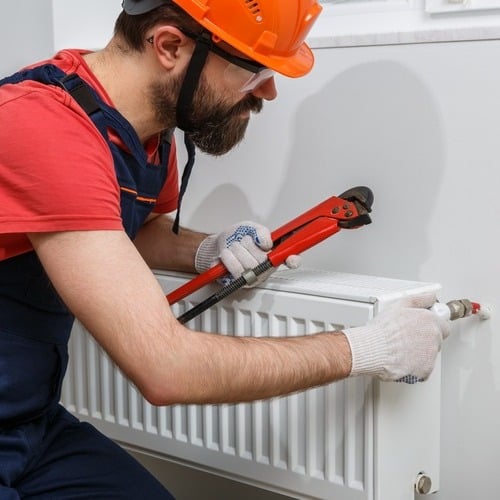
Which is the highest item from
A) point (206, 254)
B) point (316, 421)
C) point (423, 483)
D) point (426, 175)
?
point (426, 175)

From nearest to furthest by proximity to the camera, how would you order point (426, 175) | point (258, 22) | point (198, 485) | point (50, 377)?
1. point (258, 22)
2. point (50, 377)
3. point (426, 175)
4. point (198, 485)

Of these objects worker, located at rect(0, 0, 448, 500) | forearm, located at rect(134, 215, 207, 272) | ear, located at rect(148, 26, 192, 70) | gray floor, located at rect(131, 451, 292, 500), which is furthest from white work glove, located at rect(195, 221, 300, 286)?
gray floor, located at rect(131, 451, 292, 500)

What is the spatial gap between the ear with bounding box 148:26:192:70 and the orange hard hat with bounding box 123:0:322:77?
39mm

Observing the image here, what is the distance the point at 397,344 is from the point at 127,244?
44 centimetres

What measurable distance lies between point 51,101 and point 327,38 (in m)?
0.62

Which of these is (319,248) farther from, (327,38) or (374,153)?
(327,38)

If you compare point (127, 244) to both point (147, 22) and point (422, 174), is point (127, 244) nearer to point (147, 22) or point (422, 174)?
point (147, 22)

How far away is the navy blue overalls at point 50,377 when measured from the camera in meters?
1.39

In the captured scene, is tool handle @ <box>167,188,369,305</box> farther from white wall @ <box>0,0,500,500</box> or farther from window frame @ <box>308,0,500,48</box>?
window frame @ <box>308,0,500,48</box>

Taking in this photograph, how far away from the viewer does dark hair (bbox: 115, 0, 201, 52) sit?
1.35 metres

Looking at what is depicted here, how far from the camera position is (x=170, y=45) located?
137cm

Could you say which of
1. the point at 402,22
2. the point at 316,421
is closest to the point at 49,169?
the point at 316,421

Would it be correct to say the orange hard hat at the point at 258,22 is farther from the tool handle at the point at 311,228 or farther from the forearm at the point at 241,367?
the forearm at the point at 241,367

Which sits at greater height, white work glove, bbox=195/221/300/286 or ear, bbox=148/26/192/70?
ear, bbox=148/26/192/70
